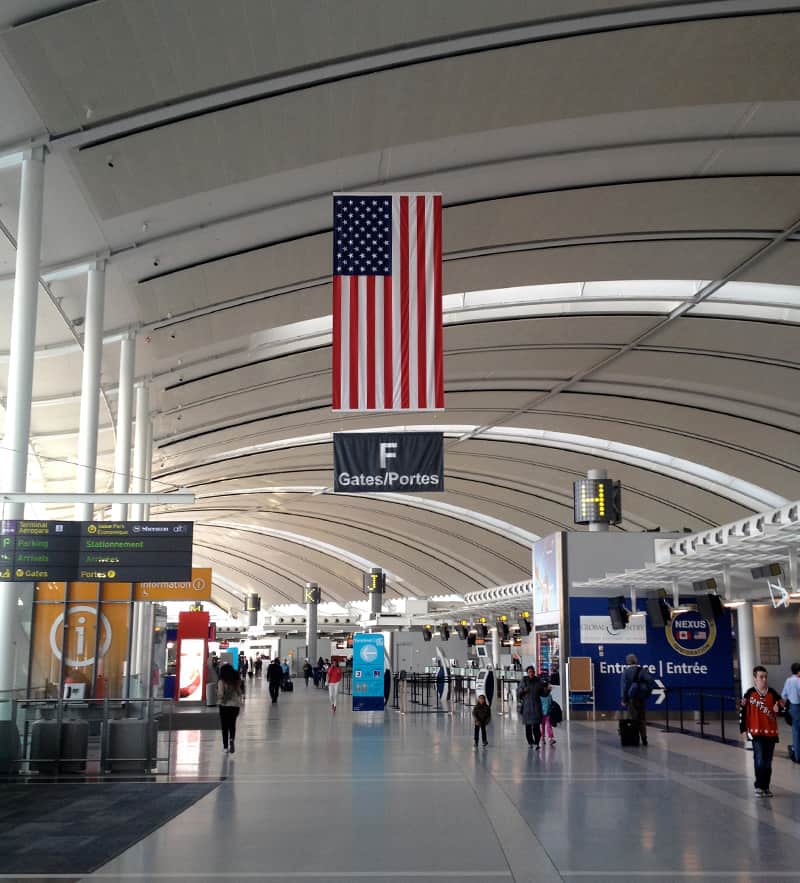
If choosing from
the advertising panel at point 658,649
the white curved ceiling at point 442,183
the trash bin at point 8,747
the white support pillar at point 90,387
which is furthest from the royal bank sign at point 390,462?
the advertising panel at point 658,649

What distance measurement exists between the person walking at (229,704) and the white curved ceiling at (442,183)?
7.20 metres

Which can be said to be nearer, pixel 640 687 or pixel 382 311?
pixel 382 311

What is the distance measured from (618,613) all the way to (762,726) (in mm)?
12504

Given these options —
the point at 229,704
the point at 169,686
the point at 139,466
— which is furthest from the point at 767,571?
the point at 169,686

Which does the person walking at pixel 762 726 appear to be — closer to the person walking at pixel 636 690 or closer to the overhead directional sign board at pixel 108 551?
the person walking at pixel 636 690

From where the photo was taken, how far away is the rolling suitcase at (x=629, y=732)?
58.1ft

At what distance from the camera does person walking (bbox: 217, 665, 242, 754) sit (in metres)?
16.6

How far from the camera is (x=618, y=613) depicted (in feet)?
79.5

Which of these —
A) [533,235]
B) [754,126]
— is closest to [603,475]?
[533,235]

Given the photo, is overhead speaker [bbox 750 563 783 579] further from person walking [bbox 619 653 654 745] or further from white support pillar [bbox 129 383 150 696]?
white support pillar [bbox 129 383 150 696]

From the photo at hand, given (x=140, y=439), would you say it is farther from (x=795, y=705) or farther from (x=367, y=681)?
(x=795, y=705)

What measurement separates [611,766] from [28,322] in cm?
1012

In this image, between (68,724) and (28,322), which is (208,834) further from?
(28,322)

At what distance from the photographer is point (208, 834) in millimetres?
9211
